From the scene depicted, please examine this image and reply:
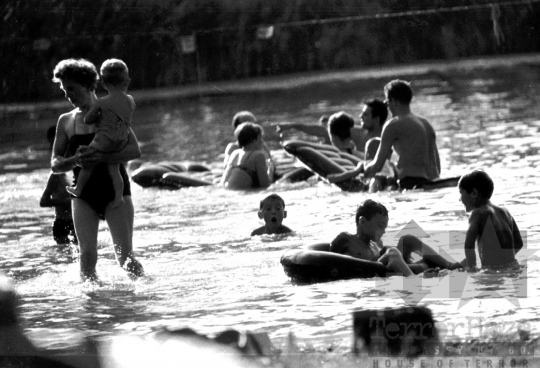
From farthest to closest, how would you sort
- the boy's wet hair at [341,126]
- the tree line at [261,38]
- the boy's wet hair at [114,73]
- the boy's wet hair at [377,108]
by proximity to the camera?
the tree line at [261,38], the boy's wet hair at [341,126], the boy's wet hair at [377,108], the boy's wet hair at [114,73]

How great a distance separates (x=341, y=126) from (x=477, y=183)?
6.42 metres

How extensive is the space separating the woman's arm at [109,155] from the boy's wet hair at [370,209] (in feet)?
5.30

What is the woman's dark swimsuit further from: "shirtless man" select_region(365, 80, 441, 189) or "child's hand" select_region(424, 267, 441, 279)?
"shirtless man" select_region(365, 80, 441, 189)

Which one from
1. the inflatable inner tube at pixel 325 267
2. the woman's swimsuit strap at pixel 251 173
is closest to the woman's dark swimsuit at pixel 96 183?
the inflatable inner tube at pixel 325 267

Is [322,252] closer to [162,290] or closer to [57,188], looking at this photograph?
[162,290]

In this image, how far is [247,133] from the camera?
40.8 ft

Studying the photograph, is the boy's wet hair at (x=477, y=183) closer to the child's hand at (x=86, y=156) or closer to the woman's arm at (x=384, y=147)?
the child's hand at (x=86, y=156)

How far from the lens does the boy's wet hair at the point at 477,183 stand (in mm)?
6812

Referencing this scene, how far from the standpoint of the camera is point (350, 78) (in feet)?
120

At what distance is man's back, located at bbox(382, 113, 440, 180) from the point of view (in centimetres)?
1125

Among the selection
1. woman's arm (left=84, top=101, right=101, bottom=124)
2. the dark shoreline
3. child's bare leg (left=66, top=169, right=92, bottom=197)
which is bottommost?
child's bare leg (left=66, top=169, right=92, bottom=197)

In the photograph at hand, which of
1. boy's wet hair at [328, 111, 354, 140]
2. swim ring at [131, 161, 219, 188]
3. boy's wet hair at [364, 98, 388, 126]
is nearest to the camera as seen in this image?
boy's wet hair at [364, 98, 388, 126]

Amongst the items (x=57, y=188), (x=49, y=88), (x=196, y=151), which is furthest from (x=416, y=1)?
(x=57, y=188)

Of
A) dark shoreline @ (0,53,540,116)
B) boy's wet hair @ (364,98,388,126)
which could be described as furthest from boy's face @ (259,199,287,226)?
dark shoreline @ (0,53,540,116)
